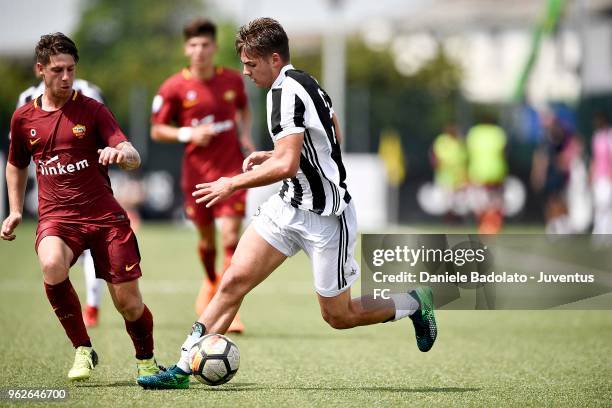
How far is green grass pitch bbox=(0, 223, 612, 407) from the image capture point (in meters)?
6.88

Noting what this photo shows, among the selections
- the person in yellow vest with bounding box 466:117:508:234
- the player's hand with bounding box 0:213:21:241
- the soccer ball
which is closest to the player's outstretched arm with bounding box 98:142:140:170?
the player's hand with bounding box 0:213:21:241

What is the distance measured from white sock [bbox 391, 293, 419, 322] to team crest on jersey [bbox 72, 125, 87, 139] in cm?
223

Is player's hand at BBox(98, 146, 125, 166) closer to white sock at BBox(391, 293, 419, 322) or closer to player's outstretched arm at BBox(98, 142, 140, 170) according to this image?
player's outstretched arm at BBox(98, 142, 140, 170)

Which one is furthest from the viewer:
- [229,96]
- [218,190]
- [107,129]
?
[229,96]

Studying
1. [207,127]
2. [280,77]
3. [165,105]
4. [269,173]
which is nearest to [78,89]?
[165,105]

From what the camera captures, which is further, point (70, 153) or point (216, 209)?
point (216, 209)

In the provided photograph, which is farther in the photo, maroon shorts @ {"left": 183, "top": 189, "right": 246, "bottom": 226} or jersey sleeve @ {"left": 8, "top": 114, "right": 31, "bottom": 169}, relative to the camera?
maroon shorts @ {"left": 183, "top": 189, "right": 246, "bottom": 226}

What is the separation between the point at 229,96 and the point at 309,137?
3916 mm

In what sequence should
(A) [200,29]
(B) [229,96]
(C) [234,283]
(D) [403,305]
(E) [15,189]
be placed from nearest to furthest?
1. (C) [234,283]
2. (E) [15,189]
3. (D) [403,305]
4. (A) [200,29]
5. (B) [229,96]

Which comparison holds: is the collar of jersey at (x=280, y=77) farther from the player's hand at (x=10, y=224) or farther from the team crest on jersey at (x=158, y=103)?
the team crest on jersey at (x=158, y=103)

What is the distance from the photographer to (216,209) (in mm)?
10438

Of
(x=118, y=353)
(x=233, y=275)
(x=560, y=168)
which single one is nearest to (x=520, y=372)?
(x=233, y=275)

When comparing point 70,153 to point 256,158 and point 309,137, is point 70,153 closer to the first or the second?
point 256,158

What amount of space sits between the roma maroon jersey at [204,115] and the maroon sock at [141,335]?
3.34 m
